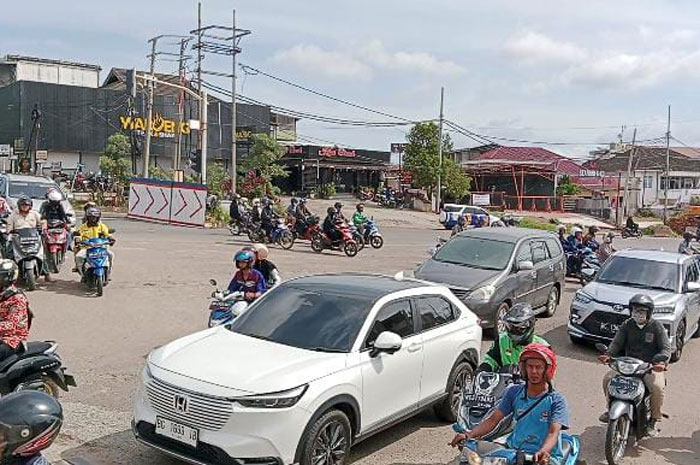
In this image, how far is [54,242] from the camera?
46.3ft

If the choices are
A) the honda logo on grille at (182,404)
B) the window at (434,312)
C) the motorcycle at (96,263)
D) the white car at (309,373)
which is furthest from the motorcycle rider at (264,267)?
the honda logo on grille at (182,404)

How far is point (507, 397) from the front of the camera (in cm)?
512

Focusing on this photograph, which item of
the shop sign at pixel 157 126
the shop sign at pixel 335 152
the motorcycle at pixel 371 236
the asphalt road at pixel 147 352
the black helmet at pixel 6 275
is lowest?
the asphalt road at pixel 147 352

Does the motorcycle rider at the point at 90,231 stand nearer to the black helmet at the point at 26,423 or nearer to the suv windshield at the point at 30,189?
the suv windshield at the point at 30,189

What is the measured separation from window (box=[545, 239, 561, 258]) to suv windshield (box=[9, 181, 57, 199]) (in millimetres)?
12790

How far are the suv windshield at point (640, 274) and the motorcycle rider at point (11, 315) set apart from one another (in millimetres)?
9142

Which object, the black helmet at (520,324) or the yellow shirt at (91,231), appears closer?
the black helmet at (520,324)

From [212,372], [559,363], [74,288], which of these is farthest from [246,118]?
[212,372]

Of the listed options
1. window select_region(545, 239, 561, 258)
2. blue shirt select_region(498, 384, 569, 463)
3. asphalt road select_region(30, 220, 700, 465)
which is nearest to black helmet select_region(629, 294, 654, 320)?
asphalt road select_region(30, 220, 700, 465)

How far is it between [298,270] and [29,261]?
753 cm

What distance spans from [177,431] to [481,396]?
7.71 feet

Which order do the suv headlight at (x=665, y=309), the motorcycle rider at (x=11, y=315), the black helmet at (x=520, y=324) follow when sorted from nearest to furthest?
the black helmet at (x=520, y=324) < the motorcycle rider at (x=11, y=315) < the suv headlight at (x=665, y=309)

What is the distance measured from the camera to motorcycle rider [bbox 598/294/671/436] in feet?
24.1

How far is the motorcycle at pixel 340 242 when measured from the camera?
78.2 feet
